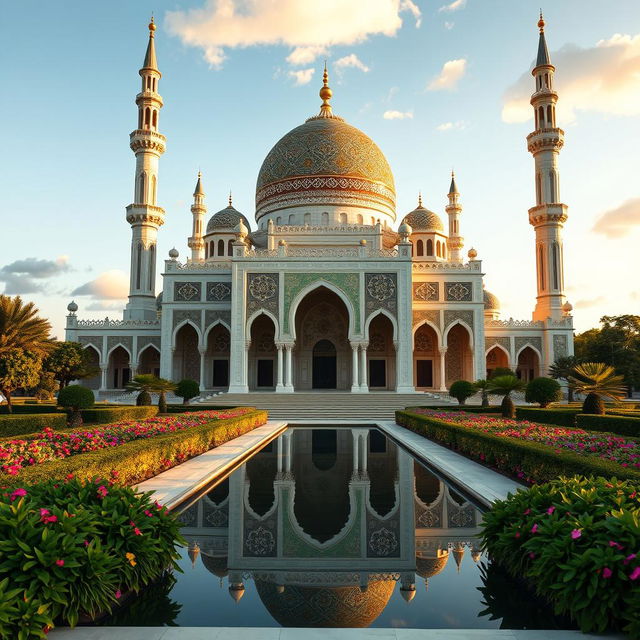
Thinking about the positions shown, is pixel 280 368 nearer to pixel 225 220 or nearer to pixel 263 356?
pixel 263 356

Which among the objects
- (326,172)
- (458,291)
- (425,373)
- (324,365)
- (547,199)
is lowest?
(425,373)

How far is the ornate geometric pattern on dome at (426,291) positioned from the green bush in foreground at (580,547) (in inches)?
759

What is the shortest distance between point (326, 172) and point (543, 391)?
47.7 feet

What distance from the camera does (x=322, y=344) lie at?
23875 millimetres

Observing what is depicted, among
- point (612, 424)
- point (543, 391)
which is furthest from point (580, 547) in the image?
point (543, 391)

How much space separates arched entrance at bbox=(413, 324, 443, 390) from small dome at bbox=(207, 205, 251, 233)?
10.1 m

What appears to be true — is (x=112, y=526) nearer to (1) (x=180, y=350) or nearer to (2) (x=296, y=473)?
(2) (x=296, y=473)

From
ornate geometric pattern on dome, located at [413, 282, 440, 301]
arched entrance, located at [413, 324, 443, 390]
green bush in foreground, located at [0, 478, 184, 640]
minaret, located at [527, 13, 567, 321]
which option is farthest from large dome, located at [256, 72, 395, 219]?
green bush in foreground, located at [0, 478, 184, 640]

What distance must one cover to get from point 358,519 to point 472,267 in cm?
1930

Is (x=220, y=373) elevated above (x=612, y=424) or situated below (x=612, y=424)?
above

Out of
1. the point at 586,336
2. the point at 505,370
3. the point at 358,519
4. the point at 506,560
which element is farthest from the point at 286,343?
the point at 586,336

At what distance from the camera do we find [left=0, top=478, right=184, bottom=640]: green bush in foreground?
2580mm

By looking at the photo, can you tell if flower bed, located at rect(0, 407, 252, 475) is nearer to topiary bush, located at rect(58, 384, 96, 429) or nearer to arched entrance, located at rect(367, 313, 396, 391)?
topiary bush, located at rect(58, 384, 96, 429)

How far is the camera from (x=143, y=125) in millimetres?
24641
